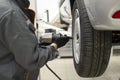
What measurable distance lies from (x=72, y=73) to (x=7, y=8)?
5.87ft

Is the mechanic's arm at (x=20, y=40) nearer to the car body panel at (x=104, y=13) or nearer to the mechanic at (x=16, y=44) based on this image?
the mechanic at (x=16, y=44)

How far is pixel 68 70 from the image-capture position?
3061 millimetres

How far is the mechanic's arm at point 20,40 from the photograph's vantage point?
1223 mm

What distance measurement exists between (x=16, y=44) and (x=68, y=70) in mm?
1878

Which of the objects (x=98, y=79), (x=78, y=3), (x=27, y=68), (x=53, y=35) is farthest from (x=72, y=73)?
(x=27, y=68)

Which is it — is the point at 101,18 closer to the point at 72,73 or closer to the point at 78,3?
the point at 78,3

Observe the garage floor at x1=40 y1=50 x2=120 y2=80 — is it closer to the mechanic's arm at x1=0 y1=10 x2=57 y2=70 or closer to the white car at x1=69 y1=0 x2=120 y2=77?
the white car at x1=69 y1=0 x2=120 y2=77

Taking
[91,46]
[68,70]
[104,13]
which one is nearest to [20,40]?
[104,13]

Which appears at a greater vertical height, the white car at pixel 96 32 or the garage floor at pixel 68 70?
the white car at pixel 96 32

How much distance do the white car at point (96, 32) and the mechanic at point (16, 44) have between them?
1.15 ft

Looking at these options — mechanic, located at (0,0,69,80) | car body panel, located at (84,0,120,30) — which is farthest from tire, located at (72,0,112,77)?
mechanic, located at (0,0,69,80)

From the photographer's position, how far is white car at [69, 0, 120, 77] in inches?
49.8

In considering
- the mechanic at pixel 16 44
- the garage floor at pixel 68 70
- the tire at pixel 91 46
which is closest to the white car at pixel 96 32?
the tire at pixel 91 46

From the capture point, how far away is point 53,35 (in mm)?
1819
